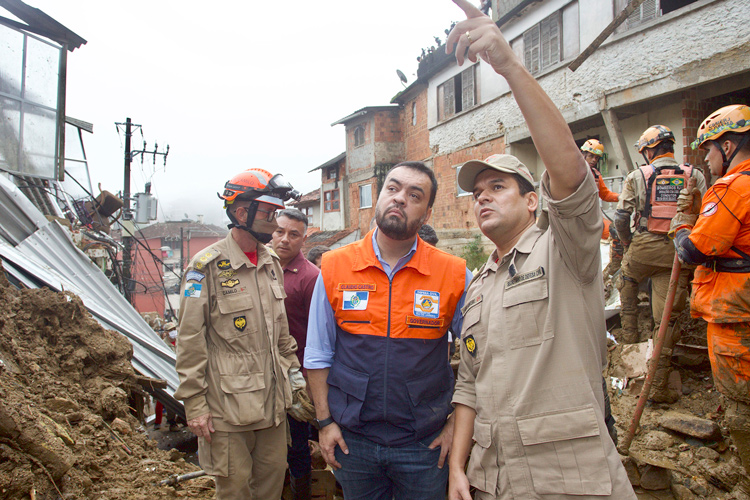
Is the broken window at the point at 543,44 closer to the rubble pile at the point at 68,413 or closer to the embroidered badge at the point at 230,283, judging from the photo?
the embroidered badge at the point at 230,283

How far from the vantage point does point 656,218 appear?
4.29m

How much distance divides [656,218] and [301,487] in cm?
426

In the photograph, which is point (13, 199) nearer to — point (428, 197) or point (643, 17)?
point (428, 197)

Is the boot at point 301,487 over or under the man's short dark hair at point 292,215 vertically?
under

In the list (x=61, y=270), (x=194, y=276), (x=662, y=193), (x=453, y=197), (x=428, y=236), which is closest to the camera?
(x=194, y=276)

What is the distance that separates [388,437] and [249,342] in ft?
3.87

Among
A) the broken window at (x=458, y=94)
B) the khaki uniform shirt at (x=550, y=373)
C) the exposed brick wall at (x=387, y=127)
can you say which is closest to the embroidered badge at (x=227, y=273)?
the khaki uniform shirt at (x=550, y=373)

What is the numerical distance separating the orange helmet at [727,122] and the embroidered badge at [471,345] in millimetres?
2231

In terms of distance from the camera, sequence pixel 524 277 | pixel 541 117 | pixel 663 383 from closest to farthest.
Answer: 1. pixel 541 117
2. pixel 524 277
3. pixel 663 383

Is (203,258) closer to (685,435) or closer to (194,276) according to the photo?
(194,276)

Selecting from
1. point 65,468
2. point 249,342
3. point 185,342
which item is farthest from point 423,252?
point 65,468

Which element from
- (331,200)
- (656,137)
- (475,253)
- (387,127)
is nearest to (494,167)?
(656,137)

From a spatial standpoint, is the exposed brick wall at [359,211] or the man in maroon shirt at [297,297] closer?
the man in maroon shirt at [297,297]

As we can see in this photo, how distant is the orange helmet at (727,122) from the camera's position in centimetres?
260
